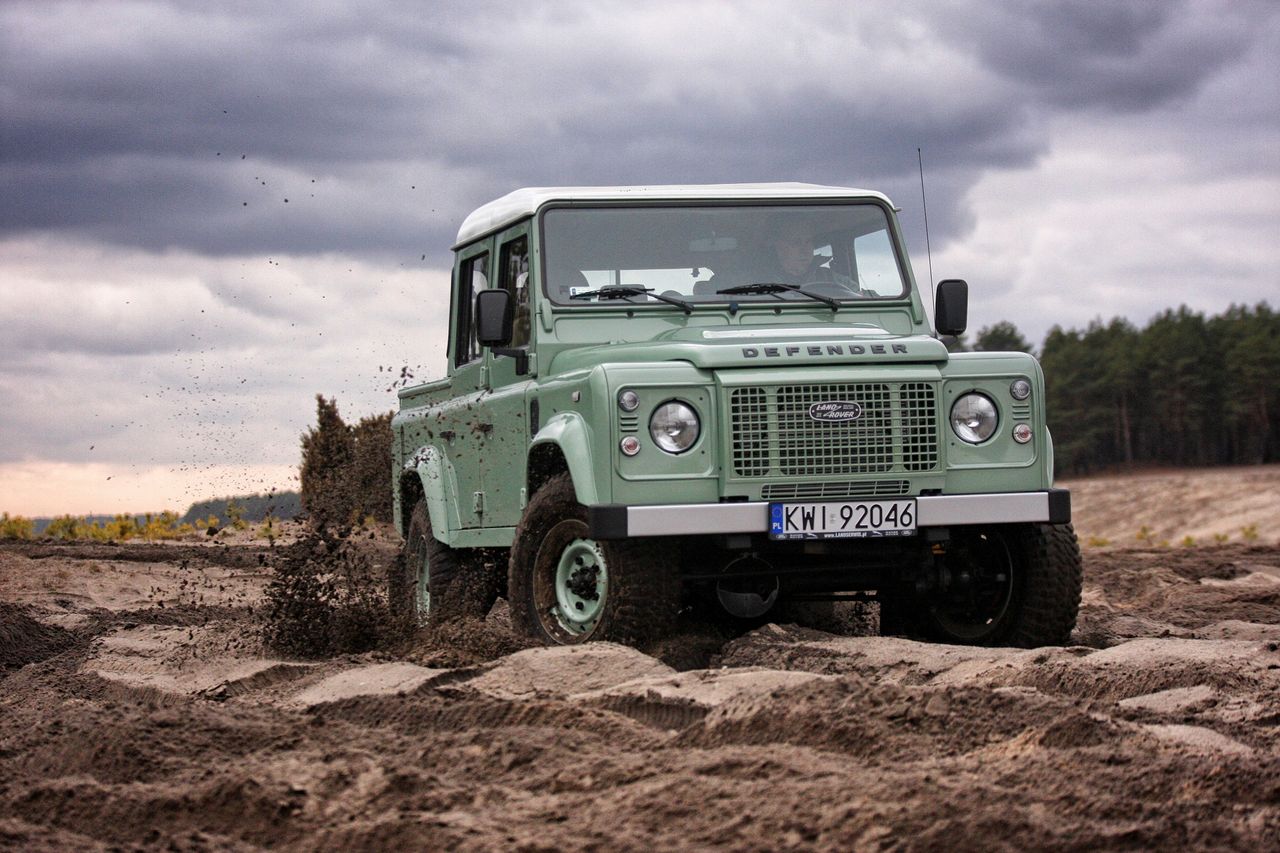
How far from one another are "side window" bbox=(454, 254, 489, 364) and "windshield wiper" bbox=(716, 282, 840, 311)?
1.73 m

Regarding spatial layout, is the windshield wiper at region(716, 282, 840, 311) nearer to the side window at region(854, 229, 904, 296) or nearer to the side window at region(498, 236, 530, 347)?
the side window at region(854, 229, 904, 296)

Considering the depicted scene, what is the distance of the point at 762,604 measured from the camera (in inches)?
314

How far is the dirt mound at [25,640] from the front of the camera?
997cm

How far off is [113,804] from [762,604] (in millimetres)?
3984

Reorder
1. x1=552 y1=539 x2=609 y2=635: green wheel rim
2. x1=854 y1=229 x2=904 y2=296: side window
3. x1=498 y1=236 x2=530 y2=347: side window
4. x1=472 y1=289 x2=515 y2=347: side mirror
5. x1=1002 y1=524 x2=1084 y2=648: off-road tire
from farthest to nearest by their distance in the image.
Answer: x1=854 y1=229 x2=904 y2=296: side window → x1=498 y1=236 x2=530 y2=347: side window → x1=472 y1=289 x2=515 y2=347: side mirror → x1=1002 y1=524 x2=1084 y2=648: off-road tire → x1=552 y1=539 x2=609 y2=635: green wheel rim

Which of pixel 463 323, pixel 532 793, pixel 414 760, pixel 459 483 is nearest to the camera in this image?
pixel 532 793

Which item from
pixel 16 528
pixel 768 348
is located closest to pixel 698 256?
pixel 768 348

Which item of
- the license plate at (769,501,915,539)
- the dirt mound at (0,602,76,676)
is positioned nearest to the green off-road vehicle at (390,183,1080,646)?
the license plate at (769,501,915,539)

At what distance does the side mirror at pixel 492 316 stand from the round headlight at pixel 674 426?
1.28 meters

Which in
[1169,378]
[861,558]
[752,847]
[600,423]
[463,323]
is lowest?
[752,847]

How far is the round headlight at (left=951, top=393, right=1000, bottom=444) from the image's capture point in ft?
24.9

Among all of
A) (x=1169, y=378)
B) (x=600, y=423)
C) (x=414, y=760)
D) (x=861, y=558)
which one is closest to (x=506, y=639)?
(x=600, y=423)

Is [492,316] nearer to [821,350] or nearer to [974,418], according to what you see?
[821,350]

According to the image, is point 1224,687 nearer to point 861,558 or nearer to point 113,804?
point 861,558
